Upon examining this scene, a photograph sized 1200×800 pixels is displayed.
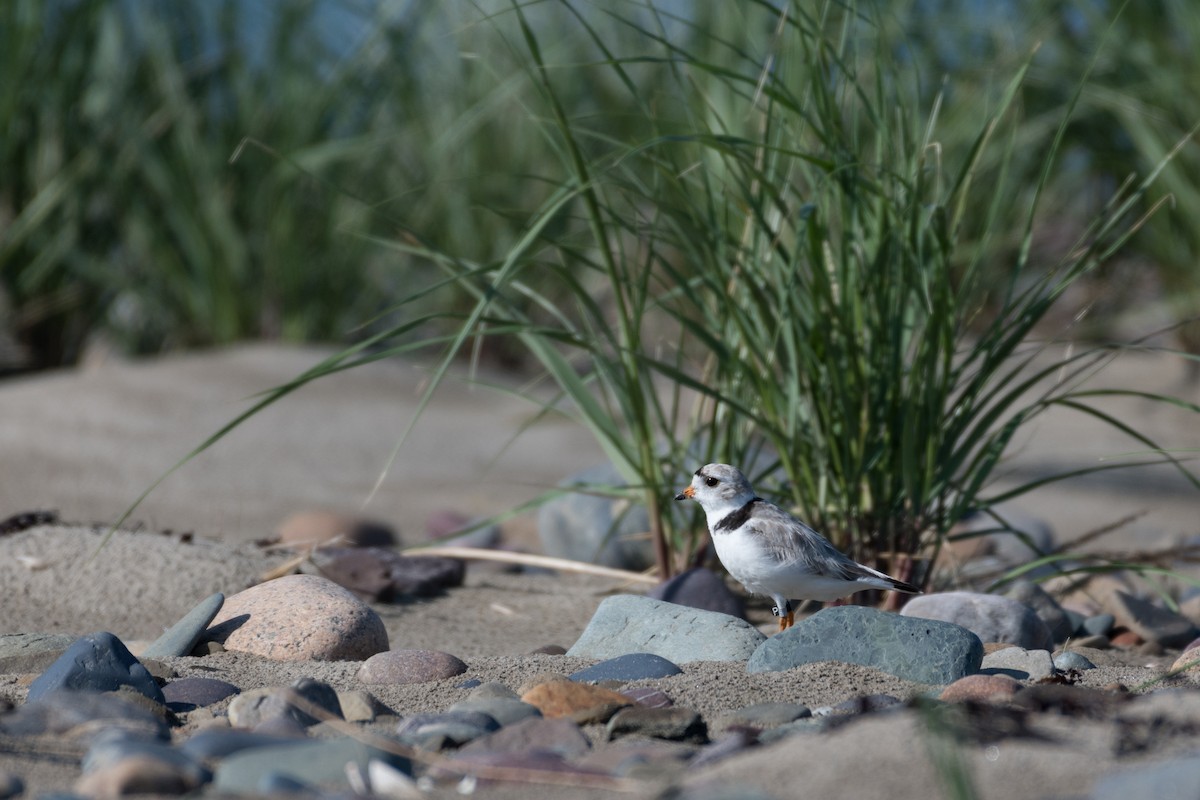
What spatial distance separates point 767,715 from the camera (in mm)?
1934

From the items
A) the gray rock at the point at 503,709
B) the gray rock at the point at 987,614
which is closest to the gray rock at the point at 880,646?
the gray rock at the point at 987,614

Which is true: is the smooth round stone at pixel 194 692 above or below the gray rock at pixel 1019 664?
below

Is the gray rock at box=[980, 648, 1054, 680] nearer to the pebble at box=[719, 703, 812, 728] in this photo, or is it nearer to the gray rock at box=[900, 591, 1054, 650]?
the gray rock at box=[900, 591, 1054, 650]

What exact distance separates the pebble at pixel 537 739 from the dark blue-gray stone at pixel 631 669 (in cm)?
40

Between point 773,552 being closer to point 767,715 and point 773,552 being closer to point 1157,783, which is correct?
point 767,715

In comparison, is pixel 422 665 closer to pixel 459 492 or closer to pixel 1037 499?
pixel 459 492

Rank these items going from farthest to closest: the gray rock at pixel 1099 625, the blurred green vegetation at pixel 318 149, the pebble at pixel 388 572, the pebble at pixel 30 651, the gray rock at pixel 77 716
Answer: the blurred green vegetation at pixel 318 149 < the pebble at pixel 388 572 < the gray rock at pixel 1099 625 < the pebble at pixel 30 651 < the gray rock at pixel 77 716

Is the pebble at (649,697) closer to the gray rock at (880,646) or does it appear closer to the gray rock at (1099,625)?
the gray rock at (880,646)

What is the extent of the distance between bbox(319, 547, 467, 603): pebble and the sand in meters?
0.05

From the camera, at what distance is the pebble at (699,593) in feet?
9.14

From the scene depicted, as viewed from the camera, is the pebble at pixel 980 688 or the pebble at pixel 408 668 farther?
the pebble at pixel 408 668

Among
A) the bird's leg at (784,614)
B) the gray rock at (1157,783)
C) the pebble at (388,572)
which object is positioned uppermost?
the gray rock at (1157,783)

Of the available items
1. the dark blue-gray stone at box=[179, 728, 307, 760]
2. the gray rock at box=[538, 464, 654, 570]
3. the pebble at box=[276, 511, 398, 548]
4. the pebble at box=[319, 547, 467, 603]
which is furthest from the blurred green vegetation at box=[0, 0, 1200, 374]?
the dark blue-gray stone at box=[179, 728, 307, 760]

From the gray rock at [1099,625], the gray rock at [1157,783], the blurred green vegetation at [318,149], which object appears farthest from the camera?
the blurred green vegetation at [318,149]
